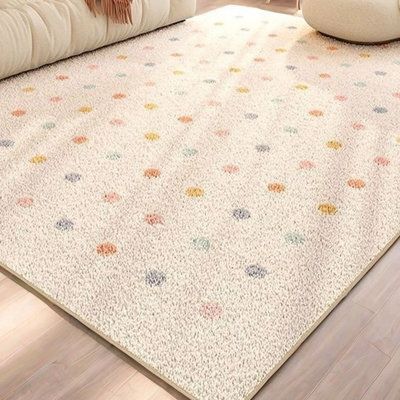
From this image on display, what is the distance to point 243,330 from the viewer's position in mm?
1389

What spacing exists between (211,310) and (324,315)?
27 centimetres

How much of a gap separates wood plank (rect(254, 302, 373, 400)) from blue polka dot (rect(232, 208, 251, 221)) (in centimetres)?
43

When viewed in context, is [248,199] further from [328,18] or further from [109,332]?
[328,18]

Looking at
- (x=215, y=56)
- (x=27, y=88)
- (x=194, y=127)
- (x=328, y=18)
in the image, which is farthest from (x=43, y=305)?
(x=328, y=18)

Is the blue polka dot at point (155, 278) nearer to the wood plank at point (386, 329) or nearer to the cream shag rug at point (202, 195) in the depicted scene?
the cream shag rug at point (202, 195)

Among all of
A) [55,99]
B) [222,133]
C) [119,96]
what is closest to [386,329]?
[222,133]

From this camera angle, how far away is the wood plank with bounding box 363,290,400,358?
4.50 feet

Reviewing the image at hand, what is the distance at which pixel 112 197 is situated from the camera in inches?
73.4

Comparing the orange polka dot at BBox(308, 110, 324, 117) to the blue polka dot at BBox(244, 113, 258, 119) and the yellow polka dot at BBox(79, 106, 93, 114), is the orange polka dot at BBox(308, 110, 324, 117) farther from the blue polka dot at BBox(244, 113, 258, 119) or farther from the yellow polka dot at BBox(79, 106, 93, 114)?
the yellow polka dot at BBox(79, 106, 93, 114)

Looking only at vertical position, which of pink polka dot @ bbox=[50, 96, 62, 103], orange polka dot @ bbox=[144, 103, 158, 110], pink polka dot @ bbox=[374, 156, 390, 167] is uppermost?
pink polka dot @ bbox=[374, 156, 390, 167]

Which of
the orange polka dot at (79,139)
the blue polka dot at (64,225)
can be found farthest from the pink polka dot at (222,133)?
the blue polka dot at (64,225)

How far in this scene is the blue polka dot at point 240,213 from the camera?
178cm

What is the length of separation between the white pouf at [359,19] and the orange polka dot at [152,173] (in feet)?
5.23

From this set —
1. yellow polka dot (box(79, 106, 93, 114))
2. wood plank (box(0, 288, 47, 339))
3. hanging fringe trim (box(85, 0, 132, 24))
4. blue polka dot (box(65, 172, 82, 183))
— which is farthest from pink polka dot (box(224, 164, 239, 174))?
hanging fringe trim (box(85, 0, 132, 24))
